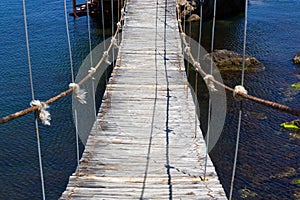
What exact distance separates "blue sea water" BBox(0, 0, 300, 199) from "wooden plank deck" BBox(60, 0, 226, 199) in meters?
2.55

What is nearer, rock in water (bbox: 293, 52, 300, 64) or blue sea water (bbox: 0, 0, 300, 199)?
blue sea water (bbox: 0, 0, 300, 199)

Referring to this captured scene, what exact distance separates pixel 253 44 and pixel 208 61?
2.51m

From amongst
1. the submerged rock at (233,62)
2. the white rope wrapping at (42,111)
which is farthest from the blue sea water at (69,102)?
the white rope wrapping at (42,111)

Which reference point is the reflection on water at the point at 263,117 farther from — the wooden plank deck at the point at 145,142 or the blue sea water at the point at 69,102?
the wooden plank deck at the point at 145,142

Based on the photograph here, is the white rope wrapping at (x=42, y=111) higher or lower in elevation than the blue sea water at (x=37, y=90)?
higher

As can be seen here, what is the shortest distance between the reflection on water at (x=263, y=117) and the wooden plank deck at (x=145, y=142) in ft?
8.33

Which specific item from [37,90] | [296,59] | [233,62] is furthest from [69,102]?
[296,59]

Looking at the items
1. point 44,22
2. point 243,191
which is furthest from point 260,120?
point 44,22

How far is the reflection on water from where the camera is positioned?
834 centimetres

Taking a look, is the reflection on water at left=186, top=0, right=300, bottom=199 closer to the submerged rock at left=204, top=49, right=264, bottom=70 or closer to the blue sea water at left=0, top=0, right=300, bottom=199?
the blue sea water at left=0, top=0, right=300, bottom=199

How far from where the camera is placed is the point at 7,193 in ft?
26.8

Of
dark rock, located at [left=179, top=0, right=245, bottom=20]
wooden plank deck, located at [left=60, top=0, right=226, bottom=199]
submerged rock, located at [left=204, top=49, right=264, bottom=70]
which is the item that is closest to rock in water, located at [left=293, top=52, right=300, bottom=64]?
submerged rock, located at [left=204, top=49, right=264, bottom=70]

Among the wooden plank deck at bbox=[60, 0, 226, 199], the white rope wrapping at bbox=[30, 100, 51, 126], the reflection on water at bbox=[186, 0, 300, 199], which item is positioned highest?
the white rope wrapping at bbox=[30, 100, 51, 126]

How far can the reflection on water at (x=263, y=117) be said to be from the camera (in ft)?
27.3
